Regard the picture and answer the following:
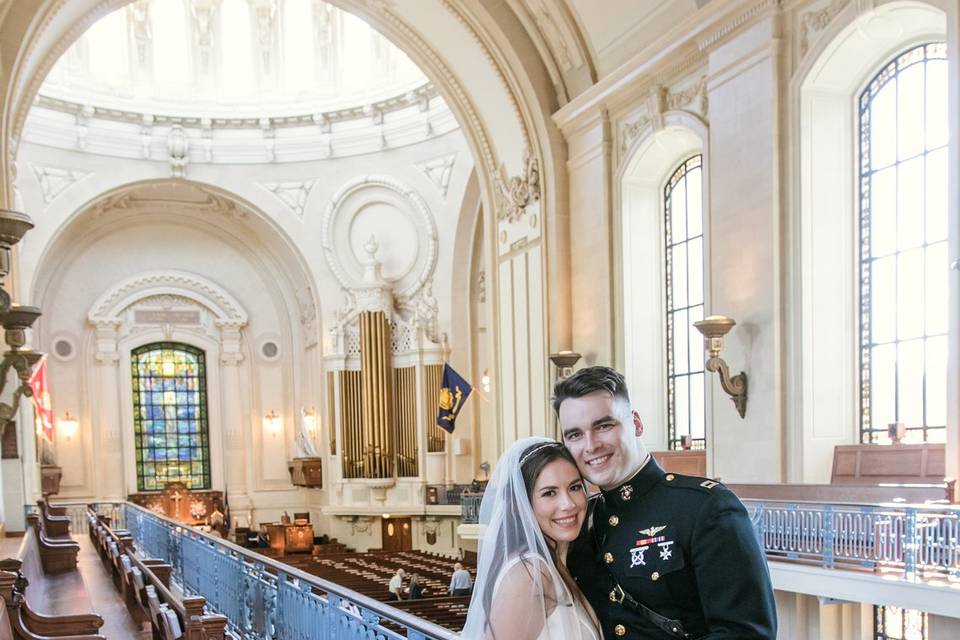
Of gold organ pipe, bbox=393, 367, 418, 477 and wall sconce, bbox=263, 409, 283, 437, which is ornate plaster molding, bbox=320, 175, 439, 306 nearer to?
gold organ pipe, bbox=393, 367, 418, 477

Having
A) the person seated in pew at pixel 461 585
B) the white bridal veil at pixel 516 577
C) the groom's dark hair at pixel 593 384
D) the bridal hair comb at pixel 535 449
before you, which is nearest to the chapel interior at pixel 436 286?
the person seated in pew at pixel 461 585

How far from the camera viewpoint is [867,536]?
23.5ft

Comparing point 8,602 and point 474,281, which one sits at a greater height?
point 474,281

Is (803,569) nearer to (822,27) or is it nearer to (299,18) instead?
(822,27)

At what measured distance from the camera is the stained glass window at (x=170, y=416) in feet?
77.5

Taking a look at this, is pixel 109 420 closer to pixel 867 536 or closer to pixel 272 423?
pixel 272 423

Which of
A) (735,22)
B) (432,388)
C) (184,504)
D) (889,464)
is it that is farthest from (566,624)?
(184,504)

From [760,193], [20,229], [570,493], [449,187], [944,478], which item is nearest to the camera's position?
[570,493]

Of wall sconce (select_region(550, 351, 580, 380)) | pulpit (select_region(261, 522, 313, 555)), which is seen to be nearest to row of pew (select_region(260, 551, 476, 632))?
pulpit (select_region(261, 522, 313, 555))

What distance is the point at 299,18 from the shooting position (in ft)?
70.7

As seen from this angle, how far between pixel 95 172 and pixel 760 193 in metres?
15.9

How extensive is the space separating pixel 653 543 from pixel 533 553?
31 cm

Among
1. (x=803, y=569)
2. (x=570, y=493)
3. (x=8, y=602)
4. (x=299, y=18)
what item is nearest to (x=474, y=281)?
(x=299, y=18)

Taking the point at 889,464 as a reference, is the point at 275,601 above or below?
below
